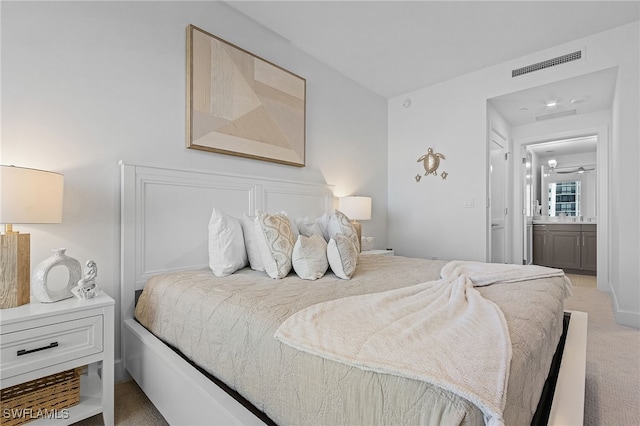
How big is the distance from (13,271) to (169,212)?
0.89m

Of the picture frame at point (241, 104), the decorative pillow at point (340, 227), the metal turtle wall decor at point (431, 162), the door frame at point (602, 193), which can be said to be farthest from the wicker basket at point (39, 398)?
the door frame at point (602, 193)

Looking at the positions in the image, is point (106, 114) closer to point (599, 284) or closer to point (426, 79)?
point (426, 79)

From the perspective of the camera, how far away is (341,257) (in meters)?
1.85

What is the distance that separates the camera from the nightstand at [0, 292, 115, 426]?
126 cm

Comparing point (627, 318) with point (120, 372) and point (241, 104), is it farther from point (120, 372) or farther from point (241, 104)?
point (120, 372)

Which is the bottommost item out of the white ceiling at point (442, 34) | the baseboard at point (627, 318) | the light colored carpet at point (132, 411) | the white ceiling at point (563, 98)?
the light colored carpet at point (132, 411)

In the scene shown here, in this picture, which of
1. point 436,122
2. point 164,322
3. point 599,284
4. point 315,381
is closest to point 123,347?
point 164,322

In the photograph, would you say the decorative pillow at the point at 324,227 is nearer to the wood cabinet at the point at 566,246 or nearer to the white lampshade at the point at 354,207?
the white lampshade at the point at 354,207

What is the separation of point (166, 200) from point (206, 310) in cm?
113

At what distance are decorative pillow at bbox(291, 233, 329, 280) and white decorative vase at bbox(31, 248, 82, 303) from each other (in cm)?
110

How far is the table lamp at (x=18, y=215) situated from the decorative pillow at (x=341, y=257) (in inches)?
55.2

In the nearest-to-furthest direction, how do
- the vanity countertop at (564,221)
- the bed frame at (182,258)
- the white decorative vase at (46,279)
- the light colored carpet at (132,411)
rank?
1. the bed frame at (182,258)
2. the white decorative vase at (46,279)
3. the light colored carpet at (132,411)
4. the vanity countertop at (564,221)

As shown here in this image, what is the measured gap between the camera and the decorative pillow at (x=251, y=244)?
2.05m

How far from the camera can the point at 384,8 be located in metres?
2.67
